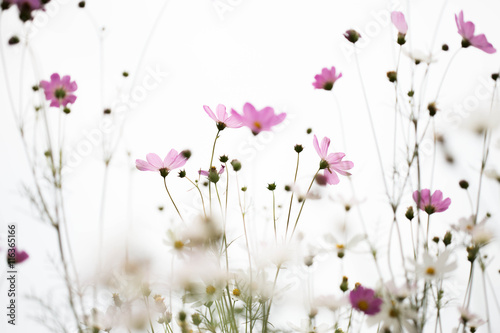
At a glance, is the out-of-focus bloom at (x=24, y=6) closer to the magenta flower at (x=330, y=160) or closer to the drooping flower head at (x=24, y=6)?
the drooping flower head at (x=24, y=6)

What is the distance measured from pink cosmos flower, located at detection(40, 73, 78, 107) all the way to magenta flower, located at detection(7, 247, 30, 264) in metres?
0.30

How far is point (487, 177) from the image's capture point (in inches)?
28.6

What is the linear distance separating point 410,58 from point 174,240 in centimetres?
51

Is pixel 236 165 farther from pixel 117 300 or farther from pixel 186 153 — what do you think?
pixel 117 300

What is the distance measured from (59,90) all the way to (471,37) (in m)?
0.80

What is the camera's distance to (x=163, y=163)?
0.66 m

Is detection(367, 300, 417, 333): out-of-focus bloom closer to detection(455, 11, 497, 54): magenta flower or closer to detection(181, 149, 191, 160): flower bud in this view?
detection(181, 149, 191, 160): flower bud

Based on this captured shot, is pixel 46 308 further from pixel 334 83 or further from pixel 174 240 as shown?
pixel 334 83

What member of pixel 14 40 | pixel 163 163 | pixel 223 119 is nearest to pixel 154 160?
pixel 163 163

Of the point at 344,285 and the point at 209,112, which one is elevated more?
the point at 209,112

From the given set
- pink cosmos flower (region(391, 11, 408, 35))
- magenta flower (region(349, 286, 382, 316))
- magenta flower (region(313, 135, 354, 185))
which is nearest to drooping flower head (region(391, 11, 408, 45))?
pink cosmos flower (region(391, 11, 408, 35))

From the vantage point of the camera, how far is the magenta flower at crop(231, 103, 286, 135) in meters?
0.56

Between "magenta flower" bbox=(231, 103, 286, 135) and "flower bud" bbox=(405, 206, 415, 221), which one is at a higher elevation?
"magenta flower" bbox=(231, 103, 286, 135)

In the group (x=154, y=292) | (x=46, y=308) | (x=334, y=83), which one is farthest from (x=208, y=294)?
(x=334, y=83)
